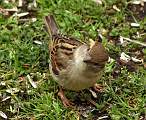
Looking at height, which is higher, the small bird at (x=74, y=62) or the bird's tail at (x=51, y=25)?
the bird's tail at (x=51, y=25)

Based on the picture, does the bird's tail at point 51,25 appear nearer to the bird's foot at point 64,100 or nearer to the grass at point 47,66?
the grass at point 47,66

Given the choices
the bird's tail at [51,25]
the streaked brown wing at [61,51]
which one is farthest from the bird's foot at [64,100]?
the bird's tail at [51,25]

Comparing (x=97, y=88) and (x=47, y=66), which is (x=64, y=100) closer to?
(x=97, y=88)

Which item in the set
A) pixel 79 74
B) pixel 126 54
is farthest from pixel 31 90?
pixel 126 54

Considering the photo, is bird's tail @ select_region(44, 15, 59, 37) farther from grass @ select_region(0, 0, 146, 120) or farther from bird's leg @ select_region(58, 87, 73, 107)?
bird's leg @ select_region(58, 87, 73, 107)

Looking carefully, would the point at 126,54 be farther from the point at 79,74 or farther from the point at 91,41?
the point at 79,74

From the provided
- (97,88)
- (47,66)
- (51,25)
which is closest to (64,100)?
(97,88)
